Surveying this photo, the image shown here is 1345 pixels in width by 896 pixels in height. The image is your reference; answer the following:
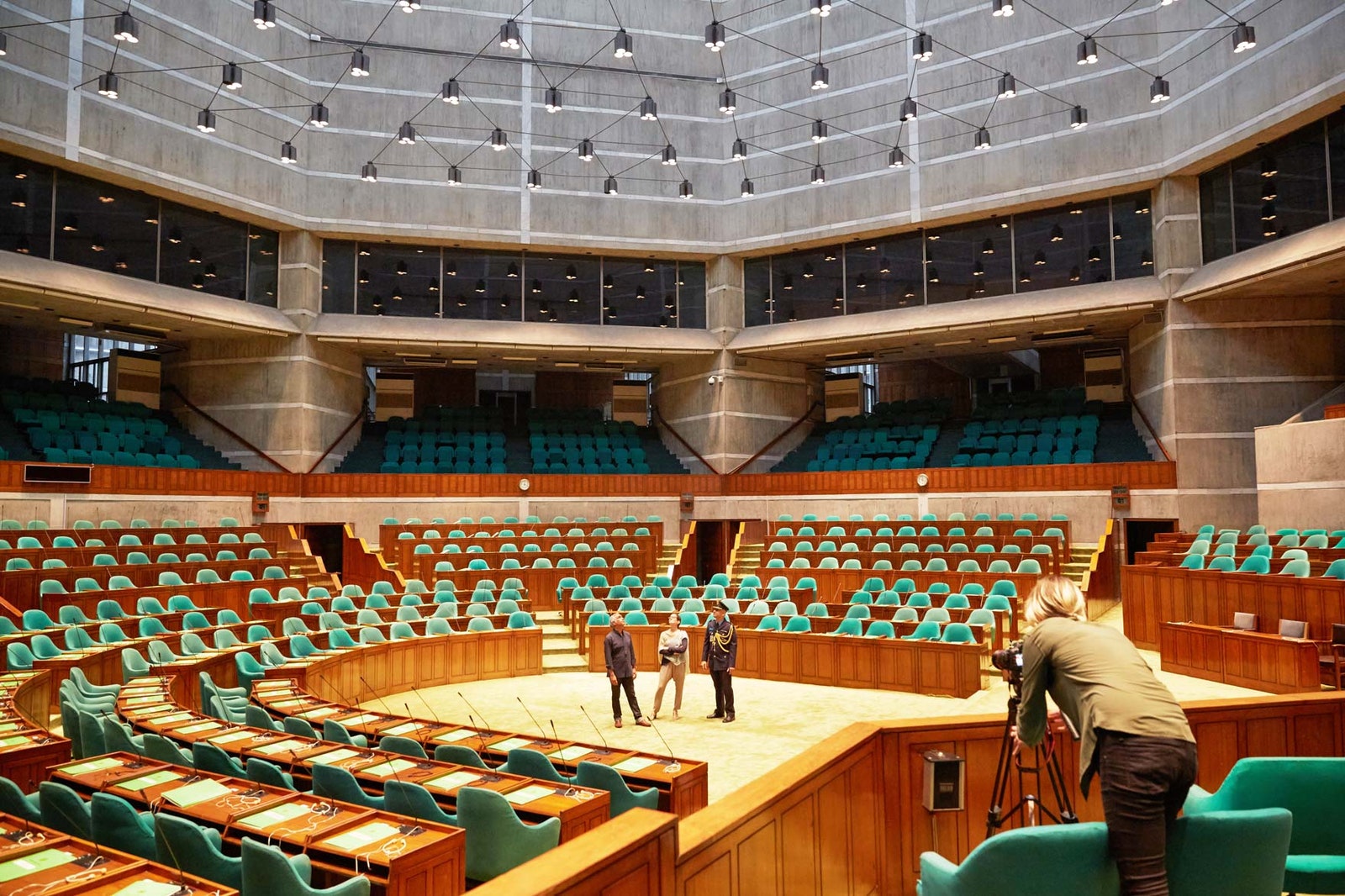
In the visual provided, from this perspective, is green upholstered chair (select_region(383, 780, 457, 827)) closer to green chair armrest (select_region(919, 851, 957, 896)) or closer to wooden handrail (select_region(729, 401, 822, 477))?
green chair armrest (select_region(919, 851, 957, 896))

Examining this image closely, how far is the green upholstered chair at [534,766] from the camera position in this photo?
4926 mm

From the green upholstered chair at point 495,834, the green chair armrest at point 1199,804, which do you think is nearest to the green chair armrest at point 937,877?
the green chair armrest at point 1199,804

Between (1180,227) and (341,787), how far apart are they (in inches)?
638

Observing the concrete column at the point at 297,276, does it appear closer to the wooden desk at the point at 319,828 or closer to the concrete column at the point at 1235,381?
the wooden desk at the point at 319,828

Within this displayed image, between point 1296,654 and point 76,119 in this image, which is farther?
point 76,119

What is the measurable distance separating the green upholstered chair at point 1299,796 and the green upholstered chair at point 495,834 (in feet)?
8.47

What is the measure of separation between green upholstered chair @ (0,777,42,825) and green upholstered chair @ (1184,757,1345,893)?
15.4 ft

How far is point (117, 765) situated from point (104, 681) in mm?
4337

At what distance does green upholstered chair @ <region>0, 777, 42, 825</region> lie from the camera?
13.6 ft

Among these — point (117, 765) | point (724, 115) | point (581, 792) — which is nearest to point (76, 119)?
point (724, 115)

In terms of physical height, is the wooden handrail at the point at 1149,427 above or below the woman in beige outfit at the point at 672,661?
above

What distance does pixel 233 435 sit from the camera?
1892 cm

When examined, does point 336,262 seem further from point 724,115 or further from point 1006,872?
point 1006,872

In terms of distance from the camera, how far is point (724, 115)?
1970 centimetres
